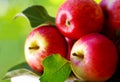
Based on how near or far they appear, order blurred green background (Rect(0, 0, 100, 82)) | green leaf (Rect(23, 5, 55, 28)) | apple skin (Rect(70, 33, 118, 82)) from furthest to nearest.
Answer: blurred green background (Rect(0, 0, 100, 82)) → green leaf (Rect(23, 5, 55, 28)) → apple skin (Rect(70, 33, 118, 82))

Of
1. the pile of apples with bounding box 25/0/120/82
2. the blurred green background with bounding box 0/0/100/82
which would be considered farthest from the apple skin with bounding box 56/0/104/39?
the blurred green background with bounding box 0/0/100/82

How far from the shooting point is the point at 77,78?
0.42 metres

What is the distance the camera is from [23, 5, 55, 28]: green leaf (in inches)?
20.1

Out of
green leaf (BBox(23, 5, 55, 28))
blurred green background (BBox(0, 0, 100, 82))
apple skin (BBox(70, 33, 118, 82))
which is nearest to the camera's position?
apple skin (BBox(70, 33, 118, 82))

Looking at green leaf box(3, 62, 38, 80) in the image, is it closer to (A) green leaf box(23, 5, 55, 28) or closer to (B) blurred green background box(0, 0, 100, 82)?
(A) green leaf box(23, 5, 55, 28)

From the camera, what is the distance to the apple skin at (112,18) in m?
0.43

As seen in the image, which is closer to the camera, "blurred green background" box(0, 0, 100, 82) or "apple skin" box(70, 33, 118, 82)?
"apple skin" box(70, 33, 118, 82)

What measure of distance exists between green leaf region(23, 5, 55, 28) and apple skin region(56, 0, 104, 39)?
0.24 ft

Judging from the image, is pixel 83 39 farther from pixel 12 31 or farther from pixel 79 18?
pixel 12 31

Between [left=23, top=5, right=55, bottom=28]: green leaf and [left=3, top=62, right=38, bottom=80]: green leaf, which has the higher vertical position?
[left=23, top=5, right=55, bottom=28]: green leaf

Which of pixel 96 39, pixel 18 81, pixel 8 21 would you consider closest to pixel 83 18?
pixel 96 39

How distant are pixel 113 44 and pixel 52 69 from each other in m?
0.09

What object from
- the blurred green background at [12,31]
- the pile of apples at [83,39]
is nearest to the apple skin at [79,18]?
the pile of apples at [83,39]

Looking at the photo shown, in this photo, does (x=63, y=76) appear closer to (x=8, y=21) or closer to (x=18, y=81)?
(x=18, y=81)
